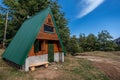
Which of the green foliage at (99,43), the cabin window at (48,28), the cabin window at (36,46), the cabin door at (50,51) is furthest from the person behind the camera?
the green foliage at (99,43)

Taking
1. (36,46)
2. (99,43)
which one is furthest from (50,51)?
(99,43)

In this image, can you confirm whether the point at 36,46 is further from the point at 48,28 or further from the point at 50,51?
the point at 48,28

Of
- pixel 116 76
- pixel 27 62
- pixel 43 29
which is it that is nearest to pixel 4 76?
pixel 27 62

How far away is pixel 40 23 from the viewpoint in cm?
1346

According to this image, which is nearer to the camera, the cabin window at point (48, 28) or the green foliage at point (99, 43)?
the cabin window at point (48, 28)

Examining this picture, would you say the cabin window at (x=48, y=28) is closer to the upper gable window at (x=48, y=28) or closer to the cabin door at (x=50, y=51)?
the upper gable window at (x=48, y=28)

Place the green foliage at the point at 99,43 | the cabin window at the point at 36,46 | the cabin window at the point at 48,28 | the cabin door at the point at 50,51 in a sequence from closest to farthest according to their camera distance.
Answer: the cabin window at the point at 36,46
the cabin window at the point at 48,28
the cabin door at the point at 50,51
the green foliage at the point at 99,43

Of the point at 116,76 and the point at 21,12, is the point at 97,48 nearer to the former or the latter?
the point at 21,12

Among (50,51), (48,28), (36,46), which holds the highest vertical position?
(48,28)

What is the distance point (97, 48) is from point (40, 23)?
119 ft

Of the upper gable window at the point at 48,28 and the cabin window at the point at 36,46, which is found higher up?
the upper gable window at the point at 48,28

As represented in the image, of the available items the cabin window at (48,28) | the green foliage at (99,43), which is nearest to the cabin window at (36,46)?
the cabin window at (48,28)

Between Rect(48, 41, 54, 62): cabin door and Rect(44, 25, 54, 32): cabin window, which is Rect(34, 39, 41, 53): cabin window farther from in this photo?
Rect(48, 41, 54, 62): cabin door

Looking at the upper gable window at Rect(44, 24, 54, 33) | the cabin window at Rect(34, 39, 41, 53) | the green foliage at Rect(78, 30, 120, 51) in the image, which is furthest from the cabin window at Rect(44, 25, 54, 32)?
the green foliage at Rect(78, 30, 120, 51)
